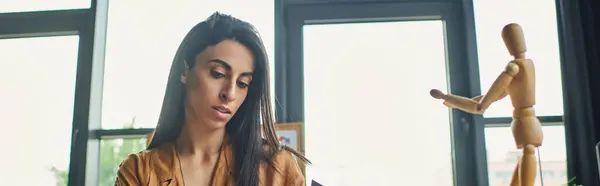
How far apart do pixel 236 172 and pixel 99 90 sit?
1.19 m

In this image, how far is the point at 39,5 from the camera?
2.02m

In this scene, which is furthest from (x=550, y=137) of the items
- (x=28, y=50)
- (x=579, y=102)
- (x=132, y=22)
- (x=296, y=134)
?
(x=28, y=50)

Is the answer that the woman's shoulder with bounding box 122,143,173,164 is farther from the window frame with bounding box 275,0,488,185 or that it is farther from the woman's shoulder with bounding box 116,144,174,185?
the window frame with bounding box 275,0,488,185

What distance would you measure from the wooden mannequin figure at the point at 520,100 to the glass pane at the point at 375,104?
60cm

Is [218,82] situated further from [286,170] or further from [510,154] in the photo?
[510,154]

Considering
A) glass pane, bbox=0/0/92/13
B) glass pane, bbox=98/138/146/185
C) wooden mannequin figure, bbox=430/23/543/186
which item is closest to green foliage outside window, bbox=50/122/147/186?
glass pane, bbox=98/138/146/185

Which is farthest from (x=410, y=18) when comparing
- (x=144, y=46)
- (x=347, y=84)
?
(x=144, y=46)

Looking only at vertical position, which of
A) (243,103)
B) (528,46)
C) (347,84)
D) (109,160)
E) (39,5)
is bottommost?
(109,160)

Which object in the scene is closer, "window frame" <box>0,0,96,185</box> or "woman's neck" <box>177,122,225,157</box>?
"woman's neck" <box>177,122,225,157</box>

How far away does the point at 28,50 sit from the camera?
2045 mm

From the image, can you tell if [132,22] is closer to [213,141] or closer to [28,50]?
[28,50]

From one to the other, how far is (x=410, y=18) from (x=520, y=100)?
2.46 feet

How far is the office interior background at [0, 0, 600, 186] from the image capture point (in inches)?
65.4

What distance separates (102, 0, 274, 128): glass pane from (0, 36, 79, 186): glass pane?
6.1 inches
